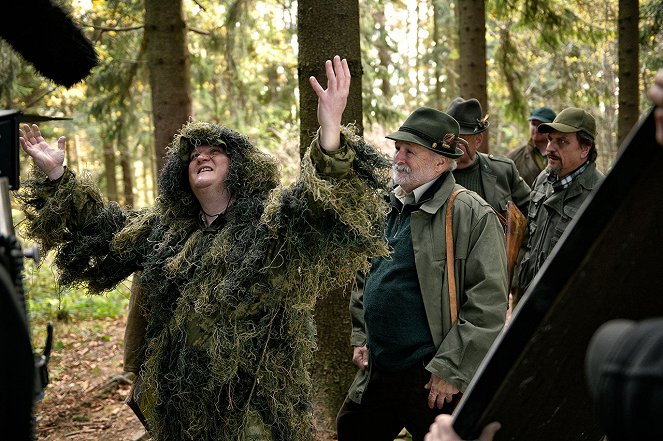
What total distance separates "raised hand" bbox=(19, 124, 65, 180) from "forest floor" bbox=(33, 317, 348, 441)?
2819 millimetres

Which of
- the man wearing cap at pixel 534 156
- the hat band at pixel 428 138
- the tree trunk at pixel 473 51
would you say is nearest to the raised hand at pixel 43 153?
the hat band at pixel 428 138

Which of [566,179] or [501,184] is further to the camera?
[501,184]

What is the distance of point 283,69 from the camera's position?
51.3 ft

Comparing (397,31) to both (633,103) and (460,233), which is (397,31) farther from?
(460,233)

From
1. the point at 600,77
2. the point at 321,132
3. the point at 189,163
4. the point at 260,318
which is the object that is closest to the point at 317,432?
the point at 260,318

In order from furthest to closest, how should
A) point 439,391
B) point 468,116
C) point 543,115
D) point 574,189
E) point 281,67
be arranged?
point 281,67, point 543,115, point 468,116, point 574,189, point 439,391

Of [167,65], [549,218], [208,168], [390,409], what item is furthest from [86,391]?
[549,218]

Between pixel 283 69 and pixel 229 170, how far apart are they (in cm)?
1216

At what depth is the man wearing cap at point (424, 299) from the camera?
3877 millimetres

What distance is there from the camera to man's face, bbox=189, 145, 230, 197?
12.7ft

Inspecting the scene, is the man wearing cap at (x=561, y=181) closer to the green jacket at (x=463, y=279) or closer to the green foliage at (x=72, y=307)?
the green jacket at (x=463, y=279)

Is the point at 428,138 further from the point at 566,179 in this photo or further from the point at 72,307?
the point at 72,307

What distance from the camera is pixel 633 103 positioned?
8352 mm

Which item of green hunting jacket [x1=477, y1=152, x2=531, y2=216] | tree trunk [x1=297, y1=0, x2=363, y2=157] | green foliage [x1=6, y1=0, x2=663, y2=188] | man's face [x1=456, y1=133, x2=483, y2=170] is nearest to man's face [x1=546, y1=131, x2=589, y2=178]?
green hunting jacket [x1=477, y1=152, x2=531, y2=216]
